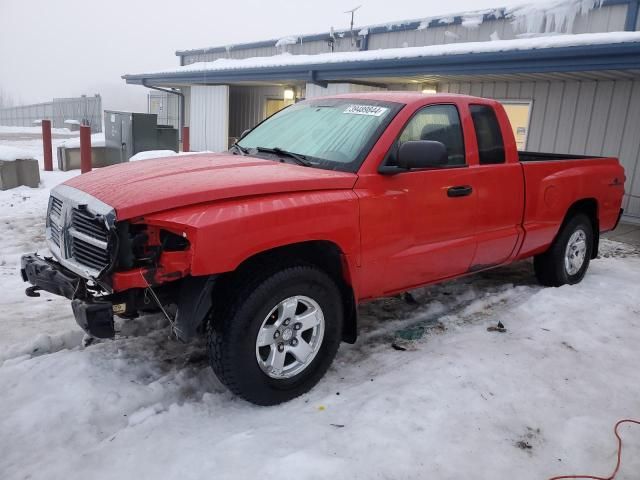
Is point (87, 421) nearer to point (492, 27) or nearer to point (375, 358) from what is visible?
point (375, 358)

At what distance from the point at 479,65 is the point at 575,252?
518cm

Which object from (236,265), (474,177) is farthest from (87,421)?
(474,177)

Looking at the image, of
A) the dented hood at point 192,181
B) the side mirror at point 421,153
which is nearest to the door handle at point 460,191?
the side mirror at point 421,153

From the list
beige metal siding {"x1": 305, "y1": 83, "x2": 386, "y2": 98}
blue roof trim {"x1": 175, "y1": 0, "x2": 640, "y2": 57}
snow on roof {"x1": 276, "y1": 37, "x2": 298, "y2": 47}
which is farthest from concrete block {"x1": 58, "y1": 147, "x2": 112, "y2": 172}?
snow on roof {"x1": 276, "y1": 37, "x2": 298, "y2": 47}

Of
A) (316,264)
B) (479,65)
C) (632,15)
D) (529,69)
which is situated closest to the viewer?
(316,264)

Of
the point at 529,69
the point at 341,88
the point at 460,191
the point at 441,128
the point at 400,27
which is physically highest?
the point at 400,27

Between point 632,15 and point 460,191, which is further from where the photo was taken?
point 632,15

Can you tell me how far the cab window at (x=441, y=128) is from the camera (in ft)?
12.2

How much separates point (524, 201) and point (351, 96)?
179 centimetres

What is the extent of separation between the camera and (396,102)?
3727 millimetres

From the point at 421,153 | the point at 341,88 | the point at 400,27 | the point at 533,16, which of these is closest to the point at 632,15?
the point at 533,16

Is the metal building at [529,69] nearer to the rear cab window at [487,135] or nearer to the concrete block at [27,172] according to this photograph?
the rear cab window at [487,135]

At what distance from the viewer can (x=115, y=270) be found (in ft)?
8.57

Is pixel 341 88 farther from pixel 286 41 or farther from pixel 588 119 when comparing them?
pixel 286 41
